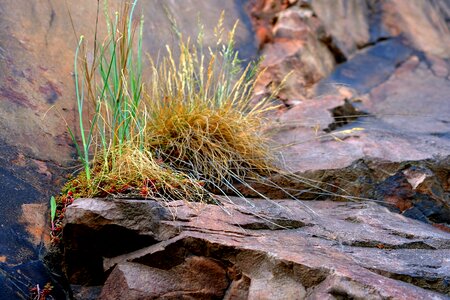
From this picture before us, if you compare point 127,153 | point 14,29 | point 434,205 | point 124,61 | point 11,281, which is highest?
point 14,29

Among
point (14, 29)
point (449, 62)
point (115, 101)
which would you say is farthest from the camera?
point (449, 62)

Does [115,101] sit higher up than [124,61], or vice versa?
[124,61]

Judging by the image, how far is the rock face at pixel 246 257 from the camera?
1.64 m

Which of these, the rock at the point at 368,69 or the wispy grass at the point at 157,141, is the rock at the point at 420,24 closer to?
the rock at the point at 368,69

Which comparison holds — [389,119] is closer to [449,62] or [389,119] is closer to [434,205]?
[434,205]

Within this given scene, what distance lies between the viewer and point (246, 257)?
174 centimetres

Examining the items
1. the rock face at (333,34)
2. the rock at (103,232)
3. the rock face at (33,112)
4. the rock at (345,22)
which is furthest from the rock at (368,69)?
the rock at (103,232)

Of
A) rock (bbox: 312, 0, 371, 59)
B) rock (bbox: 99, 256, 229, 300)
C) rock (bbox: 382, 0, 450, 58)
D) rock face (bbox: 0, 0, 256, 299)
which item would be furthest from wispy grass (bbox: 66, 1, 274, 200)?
rock (bbox: 382, 0, 450, 58)

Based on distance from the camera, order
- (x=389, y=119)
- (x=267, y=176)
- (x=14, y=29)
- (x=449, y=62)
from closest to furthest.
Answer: (x=267, y=176) < (x=14, y=29) < (x=389, y=119) < (x=449, y=62)

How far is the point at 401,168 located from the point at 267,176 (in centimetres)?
70

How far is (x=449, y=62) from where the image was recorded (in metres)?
4.73

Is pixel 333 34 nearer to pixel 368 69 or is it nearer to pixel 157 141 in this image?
pixel 368 69

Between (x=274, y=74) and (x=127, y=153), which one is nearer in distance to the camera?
(x=127, y=153)

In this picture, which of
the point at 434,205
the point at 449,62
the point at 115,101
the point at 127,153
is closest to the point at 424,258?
the point at 434,205
